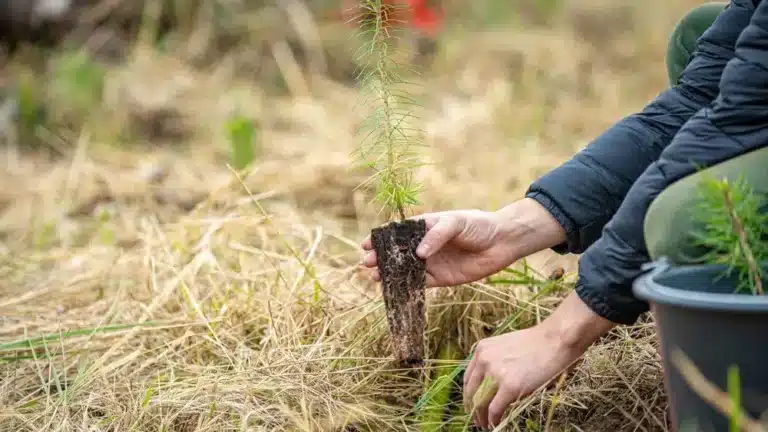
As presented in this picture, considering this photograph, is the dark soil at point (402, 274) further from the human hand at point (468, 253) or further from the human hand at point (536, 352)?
the human hand at point (536, 352)

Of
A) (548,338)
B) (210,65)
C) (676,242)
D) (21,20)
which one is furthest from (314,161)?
(676,242)

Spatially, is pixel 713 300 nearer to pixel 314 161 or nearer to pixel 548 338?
pixel 548 338

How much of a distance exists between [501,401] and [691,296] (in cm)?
47

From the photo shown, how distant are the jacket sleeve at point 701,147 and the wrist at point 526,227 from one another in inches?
15.5

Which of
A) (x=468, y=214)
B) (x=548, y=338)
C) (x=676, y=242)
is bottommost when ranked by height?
(x=548, y=338)

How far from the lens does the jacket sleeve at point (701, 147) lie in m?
1.16

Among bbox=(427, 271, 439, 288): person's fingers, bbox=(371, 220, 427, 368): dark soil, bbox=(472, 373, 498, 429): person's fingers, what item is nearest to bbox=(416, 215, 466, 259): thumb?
bbox=(371, 220, 427, 368): dark soil

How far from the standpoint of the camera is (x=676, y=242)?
111 cm

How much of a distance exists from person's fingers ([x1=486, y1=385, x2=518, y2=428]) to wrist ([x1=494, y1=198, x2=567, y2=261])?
0.37 meters

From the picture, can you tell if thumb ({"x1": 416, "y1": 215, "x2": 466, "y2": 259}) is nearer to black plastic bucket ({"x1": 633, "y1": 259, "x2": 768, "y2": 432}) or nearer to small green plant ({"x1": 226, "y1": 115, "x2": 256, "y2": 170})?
black plastic bucket ({"x1": 633, "y1": 259, "x2": 768, "y2": 432})

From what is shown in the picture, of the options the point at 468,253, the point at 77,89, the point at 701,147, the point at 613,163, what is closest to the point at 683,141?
the point at 701,147

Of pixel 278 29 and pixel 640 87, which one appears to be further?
pixel 278 29

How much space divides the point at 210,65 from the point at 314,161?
162 centimetres

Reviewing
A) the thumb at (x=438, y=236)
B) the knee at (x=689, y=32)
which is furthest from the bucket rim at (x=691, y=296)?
the knee at (x=689, y=32)
